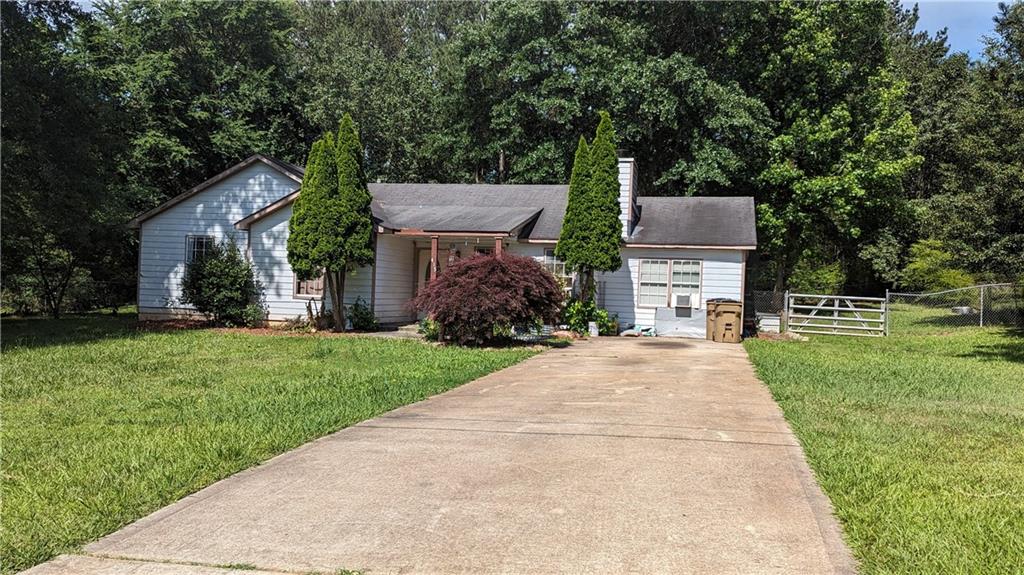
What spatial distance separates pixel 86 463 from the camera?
552 centimetres

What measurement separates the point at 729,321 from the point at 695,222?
12.4 feet

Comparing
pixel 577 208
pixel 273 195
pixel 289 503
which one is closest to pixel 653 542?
pixel 289 503

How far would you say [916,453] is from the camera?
619 centimetres

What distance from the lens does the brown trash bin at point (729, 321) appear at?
18109 mm

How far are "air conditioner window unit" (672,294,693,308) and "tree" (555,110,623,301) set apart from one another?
2.21 metres

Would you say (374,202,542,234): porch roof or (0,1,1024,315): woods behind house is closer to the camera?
(374,202,542,234): porch roof

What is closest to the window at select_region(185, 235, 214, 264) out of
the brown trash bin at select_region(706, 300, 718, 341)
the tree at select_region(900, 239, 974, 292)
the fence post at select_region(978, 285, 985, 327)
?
the brown trash bin at select_region(706, 300, 718, 341)

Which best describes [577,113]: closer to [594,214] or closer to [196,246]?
[594,214]

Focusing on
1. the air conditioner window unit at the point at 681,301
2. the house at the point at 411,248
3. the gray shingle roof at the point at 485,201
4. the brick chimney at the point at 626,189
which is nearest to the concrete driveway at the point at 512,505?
the house at the point at 411,248

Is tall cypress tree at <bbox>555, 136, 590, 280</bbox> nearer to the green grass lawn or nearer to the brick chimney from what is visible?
the brick chimney

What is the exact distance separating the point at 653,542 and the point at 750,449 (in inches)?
99.6

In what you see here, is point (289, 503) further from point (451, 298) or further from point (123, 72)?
point (123, 72)

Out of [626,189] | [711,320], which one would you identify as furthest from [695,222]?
[711,320]

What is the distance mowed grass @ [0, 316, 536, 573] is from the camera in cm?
461
